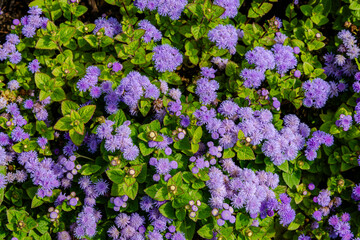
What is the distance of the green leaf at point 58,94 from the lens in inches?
160

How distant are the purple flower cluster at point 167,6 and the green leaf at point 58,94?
1.49m

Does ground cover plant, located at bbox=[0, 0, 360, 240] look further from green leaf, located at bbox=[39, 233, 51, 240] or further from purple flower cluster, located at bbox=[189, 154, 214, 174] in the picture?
green leaf, located at bbox=[39, 233, 51, 240]

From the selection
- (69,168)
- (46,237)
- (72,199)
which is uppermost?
(69,168)

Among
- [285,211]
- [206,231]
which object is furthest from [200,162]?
[285,211]

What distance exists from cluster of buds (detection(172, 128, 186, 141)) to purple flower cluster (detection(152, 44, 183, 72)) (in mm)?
849

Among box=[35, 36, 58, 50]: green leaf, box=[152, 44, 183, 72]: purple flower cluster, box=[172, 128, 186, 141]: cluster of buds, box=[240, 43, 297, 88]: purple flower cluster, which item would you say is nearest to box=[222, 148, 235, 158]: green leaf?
box=[172, 128, 186, 141]: cluster of buds

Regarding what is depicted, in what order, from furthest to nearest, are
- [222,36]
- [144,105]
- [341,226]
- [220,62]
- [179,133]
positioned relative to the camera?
[220,62]
[222,36]
[341,226]
[144,105]
[179,133]

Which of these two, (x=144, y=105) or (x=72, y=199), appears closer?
(x=72, y=199)

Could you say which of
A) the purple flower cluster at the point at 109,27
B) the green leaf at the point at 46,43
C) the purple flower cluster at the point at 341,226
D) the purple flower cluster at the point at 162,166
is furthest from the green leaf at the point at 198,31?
the purple flower cluster at the point at 341,226

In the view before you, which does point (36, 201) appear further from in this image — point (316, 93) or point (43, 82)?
point (316, 93)

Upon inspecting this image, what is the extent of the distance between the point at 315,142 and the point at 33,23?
13.0 feet

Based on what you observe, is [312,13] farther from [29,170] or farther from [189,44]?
[29,170]

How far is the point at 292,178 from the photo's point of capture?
411 cm

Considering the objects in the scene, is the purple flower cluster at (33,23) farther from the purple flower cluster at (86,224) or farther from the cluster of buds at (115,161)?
the purple flower cluster at (86,224)
